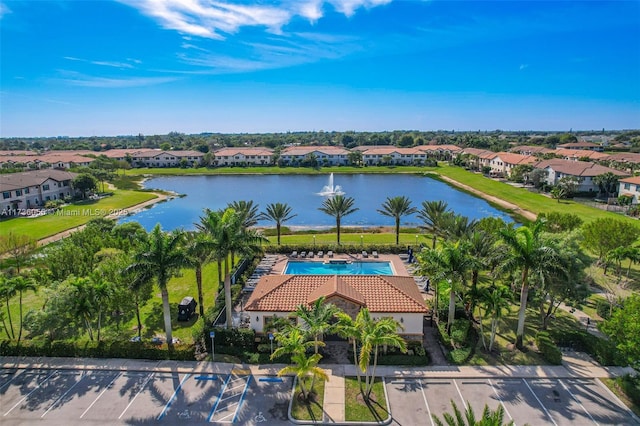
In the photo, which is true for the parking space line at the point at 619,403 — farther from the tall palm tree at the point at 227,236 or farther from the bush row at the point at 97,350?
the bush row at the point at 97,350

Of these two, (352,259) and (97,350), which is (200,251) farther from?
(352,259)

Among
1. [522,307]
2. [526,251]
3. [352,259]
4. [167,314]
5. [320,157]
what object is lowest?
[352,259]

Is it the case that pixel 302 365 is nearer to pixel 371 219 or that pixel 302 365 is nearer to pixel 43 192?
pixel 371 219

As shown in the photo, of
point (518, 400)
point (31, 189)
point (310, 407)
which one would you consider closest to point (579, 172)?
point (518, 400)

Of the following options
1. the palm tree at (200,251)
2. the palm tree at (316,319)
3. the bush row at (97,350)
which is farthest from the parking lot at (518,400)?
the palm tree at (200,251)

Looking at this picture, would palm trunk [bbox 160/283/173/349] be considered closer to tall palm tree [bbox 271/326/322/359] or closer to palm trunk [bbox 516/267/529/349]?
tall palm tree [bbox 271/326/322/359]

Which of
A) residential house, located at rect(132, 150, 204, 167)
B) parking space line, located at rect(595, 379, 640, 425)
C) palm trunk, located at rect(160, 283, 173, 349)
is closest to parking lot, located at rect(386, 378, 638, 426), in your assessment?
parking space line, located at rect(595, 379, 640, 425)
